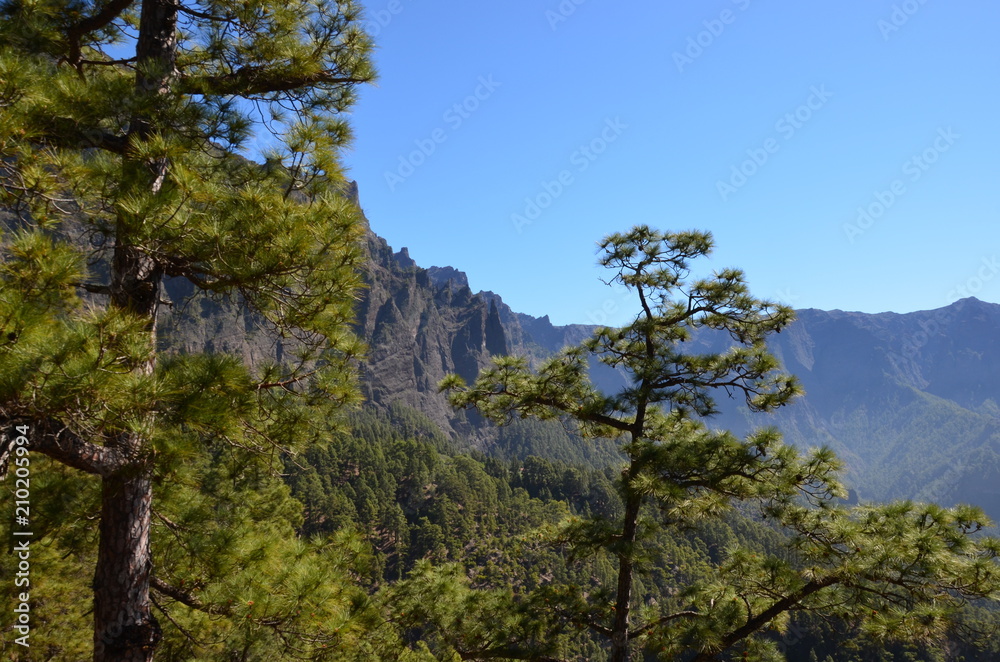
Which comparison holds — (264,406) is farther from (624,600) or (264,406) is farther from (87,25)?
(624,600)

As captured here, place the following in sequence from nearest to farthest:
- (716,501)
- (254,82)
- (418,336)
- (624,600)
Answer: (254,82), (716,501), (624,600), (418,336)

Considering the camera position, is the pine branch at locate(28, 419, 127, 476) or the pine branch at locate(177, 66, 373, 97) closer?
the pine branch at locate(28, 419, 127, 476)

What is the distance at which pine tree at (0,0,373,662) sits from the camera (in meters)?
2.10

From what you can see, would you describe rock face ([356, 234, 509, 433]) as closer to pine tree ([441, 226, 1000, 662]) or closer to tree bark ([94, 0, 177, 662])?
pine tree ([441, 226, 1000, 662])

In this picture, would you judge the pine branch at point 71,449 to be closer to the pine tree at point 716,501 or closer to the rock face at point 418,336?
the pine tree at point 716,501

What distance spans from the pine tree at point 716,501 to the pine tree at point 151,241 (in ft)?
9.92

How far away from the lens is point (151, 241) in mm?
2822

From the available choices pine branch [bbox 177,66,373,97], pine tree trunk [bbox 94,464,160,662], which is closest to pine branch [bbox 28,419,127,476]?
pine tree trunk [bbox 94,464,160,662]

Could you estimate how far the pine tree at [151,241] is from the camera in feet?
6.90

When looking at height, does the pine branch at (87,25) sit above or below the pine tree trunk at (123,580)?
above

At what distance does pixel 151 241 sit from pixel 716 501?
5357 mm

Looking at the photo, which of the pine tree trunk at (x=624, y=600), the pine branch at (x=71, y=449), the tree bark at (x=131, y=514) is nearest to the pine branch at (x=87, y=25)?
the tree bark at (x=131, y=514)

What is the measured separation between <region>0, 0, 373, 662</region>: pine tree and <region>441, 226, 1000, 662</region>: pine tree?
3023mm

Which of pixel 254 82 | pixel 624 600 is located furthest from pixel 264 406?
pixel 624 600
